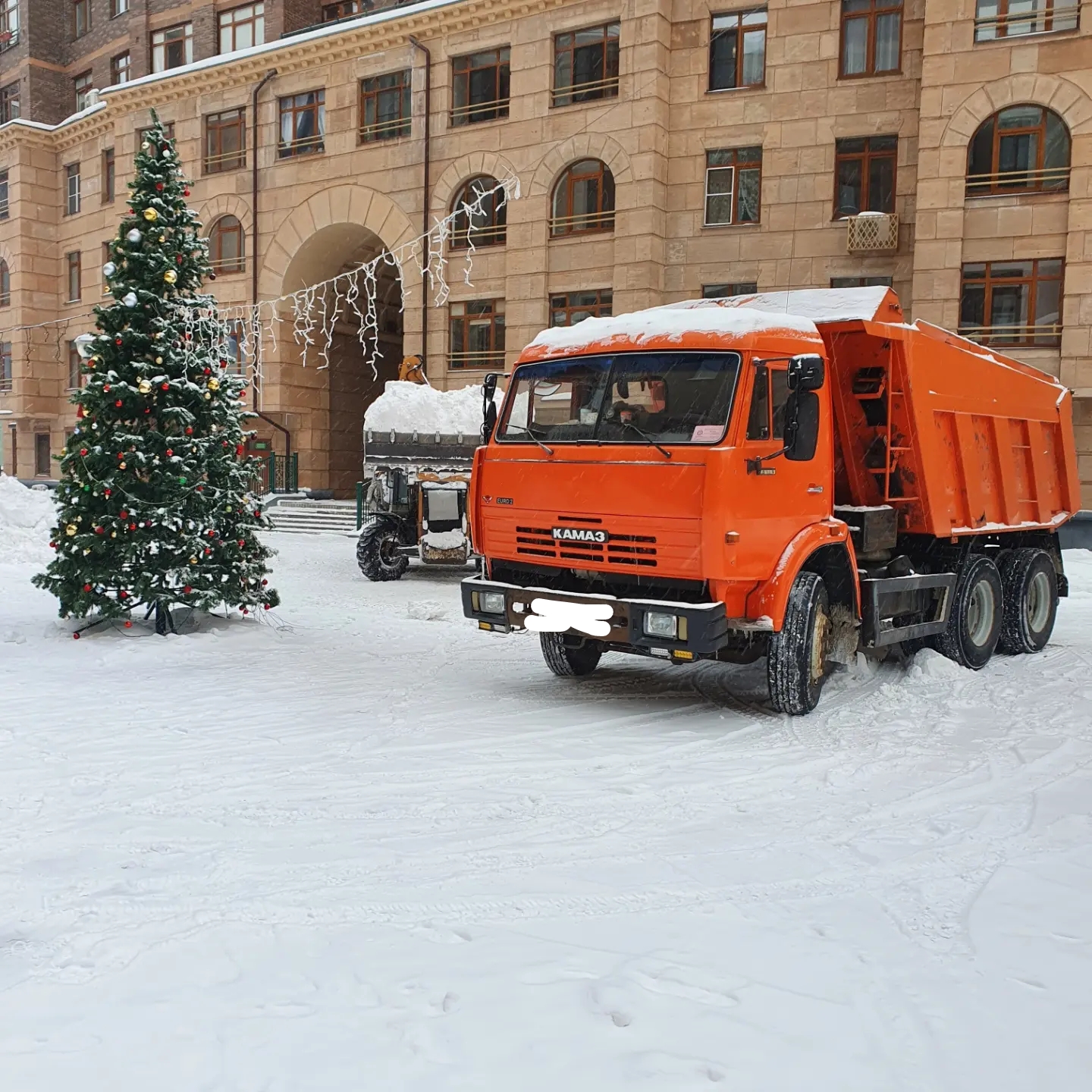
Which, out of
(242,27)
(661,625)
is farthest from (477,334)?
(661,625)

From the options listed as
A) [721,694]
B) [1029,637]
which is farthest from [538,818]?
[1029,637]

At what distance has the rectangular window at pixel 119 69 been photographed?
35688 millimetres

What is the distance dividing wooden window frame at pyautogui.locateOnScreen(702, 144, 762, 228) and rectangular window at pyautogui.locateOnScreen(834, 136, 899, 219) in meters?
1.75

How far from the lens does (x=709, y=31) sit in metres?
23.9

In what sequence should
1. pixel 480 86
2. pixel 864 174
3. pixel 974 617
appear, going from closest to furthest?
pixel 974 617 → pixel 864 174 → pixel 480 86

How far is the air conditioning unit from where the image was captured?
21.9 m

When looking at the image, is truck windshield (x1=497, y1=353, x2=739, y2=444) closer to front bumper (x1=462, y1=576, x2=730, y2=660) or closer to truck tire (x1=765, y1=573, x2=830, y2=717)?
front bumper (x1=462, y1=576, x2=730, y2=660)

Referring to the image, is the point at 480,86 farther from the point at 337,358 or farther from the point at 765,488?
the point at 765,488

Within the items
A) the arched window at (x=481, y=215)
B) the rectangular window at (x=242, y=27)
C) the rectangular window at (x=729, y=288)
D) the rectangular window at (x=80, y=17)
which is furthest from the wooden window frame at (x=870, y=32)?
the rectangular window at (x=80, y=17)

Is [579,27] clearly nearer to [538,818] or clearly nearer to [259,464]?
[259,464]

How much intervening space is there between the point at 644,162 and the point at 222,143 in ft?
49.3

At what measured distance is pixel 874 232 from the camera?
72.2 ft

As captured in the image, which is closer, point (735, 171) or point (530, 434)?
point (530, 434)

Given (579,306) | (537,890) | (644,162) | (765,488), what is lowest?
(537,890)
